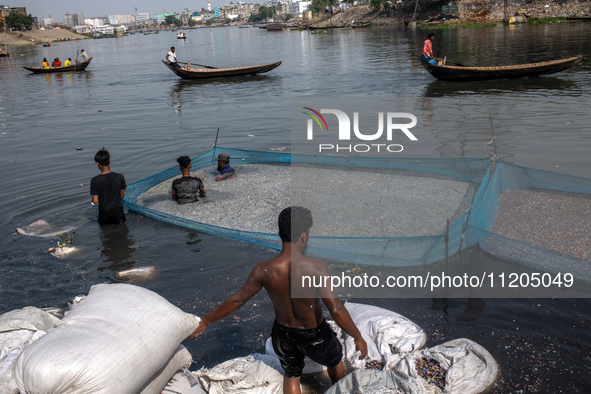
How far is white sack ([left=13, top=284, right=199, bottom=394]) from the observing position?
7.29 feet

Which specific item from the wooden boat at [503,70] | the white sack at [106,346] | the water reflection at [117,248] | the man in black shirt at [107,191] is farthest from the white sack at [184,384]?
the wooden boat at [503,70]

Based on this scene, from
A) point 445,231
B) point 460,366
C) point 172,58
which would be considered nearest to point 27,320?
point 460,366

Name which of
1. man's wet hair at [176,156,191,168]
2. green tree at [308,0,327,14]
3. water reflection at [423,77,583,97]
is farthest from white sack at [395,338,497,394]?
green tree at [308,0,327,14]

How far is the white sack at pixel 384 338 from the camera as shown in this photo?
3188 mm

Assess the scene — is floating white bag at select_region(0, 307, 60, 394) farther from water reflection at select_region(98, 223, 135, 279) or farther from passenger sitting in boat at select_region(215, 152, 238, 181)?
passenger sitting in boat at select_region(215, 152, 238, 181)

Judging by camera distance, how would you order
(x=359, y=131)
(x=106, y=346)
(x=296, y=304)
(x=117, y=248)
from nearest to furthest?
1. (x=106, y=346)
2. (x=296, y=304)
3. (x=117, y=248)
4. (x=359, y=131)

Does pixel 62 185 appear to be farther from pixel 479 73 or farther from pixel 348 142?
pixel 479 73

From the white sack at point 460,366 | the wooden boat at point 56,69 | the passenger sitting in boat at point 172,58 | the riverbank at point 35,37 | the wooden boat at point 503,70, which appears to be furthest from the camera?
the riverbank at point 35,37

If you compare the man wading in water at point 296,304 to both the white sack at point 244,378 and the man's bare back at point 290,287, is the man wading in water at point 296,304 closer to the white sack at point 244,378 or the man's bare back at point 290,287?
the man's bare back at point 290,287

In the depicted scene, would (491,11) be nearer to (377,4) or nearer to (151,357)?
(377,4)

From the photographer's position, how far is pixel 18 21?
8944 cm

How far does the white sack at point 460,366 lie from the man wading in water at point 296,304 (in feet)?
1.81

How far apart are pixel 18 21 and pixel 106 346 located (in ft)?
358

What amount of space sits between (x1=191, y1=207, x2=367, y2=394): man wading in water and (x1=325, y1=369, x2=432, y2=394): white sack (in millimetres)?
136
